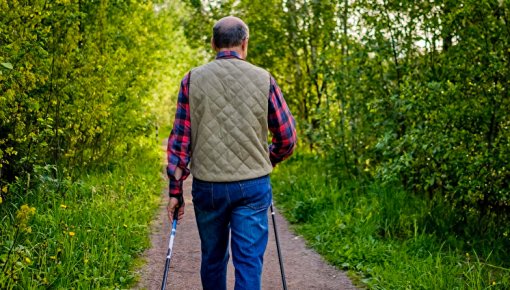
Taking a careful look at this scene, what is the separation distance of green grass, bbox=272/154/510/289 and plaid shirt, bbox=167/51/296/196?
2.07 meters

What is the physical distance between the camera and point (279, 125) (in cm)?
350

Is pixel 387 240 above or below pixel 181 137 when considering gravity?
below

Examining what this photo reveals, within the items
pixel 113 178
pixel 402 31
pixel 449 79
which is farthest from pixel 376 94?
pixel 113 178

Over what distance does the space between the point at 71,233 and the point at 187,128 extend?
224 cm

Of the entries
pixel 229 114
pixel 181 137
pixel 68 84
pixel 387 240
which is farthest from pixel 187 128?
pixel 68 84

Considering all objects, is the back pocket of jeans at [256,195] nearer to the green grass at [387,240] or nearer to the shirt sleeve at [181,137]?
the shirt sleeve at [181,137]

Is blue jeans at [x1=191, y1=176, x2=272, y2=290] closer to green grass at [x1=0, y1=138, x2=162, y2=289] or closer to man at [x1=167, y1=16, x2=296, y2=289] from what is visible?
man at [x1=167, y1=16, x2=296, y2=289]

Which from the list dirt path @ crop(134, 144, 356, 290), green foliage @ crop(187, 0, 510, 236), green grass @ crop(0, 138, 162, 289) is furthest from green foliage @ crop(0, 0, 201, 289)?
green foliage @ crop(187, 0, 510, 236)

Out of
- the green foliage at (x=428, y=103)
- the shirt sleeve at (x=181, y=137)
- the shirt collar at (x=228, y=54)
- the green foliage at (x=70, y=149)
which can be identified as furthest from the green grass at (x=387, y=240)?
the shirt collar at (x=228, y=54)

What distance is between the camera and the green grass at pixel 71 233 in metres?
4.29

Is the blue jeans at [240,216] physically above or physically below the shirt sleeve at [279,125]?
below

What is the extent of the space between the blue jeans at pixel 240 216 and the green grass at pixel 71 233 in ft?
4.26

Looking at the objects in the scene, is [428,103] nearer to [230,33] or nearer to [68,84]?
[230,33]

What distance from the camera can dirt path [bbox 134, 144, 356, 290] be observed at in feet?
17.4
